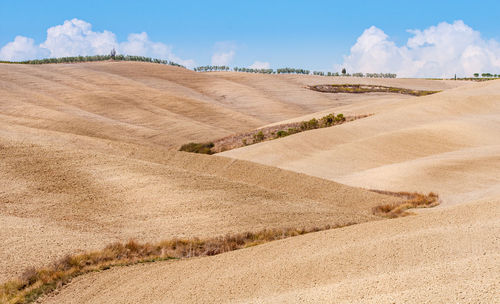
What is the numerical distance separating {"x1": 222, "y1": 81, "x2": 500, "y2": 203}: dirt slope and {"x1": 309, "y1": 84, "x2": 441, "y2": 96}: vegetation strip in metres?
45.5

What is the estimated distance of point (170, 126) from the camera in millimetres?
58469

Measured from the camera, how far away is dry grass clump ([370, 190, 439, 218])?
67.6ft

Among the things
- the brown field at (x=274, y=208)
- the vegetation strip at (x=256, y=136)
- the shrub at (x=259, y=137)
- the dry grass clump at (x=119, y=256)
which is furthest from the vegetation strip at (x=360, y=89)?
the dry grass clump at (x=119, y=256)

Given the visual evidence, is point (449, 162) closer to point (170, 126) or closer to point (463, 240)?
point (463, 240)

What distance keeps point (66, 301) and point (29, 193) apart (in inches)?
375

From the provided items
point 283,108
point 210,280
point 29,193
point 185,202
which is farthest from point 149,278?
point 283,108

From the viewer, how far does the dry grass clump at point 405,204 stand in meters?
20.6

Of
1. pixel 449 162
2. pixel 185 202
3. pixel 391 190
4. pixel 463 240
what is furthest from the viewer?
pixel 449 162

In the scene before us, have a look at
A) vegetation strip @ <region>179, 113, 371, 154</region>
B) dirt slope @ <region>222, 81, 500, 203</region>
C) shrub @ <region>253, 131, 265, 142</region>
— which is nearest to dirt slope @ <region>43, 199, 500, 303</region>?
dirt slope @ <region>222, 81, 500, 203</region>

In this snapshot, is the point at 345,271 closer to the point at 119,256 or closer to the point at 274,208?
the point at 119,256

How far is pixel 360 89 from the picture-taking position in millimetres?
105875

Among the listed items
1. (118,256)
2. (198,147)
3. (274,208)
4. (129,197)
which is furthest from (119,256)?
(198,147)

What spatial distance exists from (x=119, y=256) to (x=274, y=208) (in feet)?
23.5

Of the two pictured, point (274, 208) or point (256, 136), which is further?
point (256, 136)
